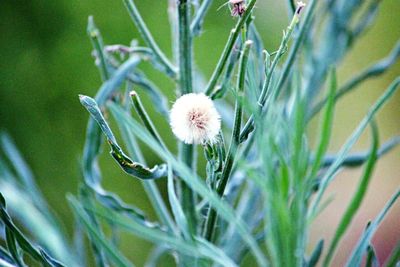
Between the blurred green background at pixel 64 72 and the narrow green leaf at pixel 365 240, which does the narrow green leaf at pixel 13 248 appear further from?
the blurred green background at pixel 64 72

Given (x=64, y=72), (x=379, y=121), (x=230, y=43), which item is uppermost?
(x=64, y=72)

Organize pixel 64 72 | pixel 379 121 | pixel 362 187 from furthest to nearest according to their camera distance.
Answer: pixel 379 121, pixel 64 72, pixel 362 187

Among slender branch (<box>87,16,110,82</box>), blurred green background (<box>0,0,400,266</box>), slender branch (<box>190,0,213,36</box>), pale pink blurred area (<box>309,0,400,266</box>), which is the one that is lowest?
pale pink blurred area (<box>309,0,400,266</box>)

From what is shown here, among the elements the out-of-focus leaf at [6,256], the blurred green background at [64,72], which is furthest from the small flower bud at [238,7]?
the blurred green background at [64,72]

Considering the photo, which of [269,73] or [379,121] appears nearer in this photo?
[269,73]

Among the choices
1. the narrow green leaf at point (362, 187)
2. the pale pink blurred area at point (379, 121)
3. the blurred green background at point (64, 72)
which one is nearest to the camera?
the narrow green leaf at point (362, 187)

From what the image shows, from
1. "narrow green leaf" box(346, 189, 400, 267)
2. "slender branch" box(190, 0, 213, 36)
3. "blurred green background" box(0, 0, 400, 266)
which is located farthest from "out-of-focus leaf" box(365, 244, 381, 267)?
"blurred green background" box(0, 0, 400, 266)

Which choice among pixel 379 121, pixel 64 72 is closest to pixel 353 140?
pixel 64 72

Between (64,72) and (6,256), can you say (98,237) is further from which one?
(64,72)

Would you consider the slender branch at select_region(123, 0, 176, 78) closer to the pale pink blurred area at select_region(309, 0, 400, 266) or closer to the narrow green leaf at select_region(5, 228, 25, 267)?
the narrow green leaf at select_region(5, 228, 25, 267)
